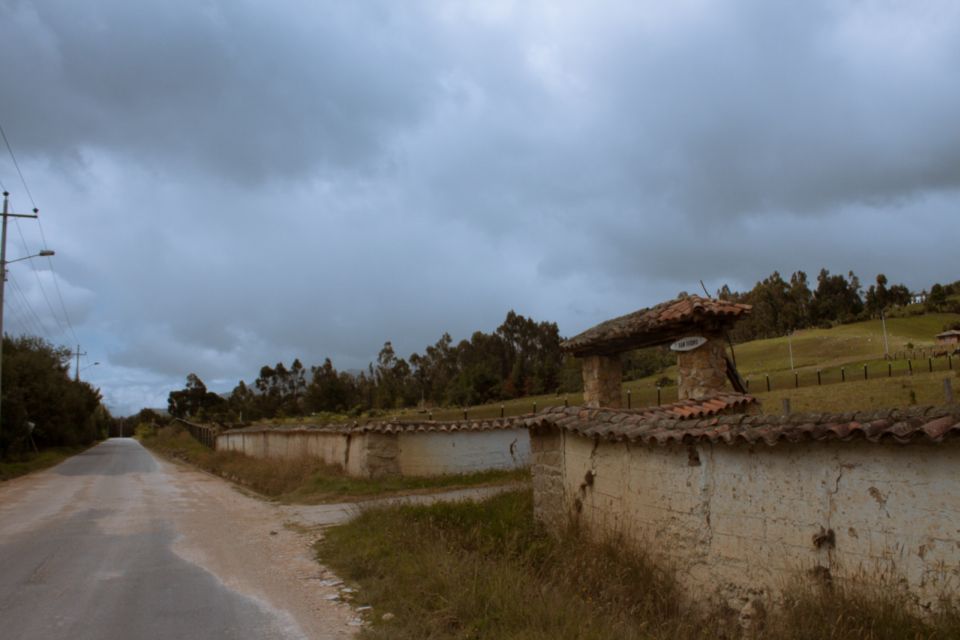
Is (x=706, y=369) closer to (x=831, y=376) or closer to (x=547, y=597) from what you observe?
(x=547, y=597)

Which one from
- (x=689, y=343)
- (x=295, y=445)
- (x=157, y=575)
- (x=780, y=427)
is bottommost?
(x=157, y=575)

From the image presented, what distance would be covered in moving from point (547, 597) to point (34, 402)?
39.1 m

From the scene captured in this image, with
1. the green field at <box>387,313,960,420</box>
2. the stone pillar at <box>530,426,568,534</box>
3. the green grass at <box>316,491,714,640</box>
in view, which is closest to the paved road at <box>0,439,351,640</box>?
the green grass at <box>316,491,714,640</box>

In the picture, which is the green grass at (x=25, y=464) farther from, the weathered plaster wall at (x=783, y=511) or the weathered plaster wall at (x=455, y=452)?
the weathered plaster wall at (x=783, y=511)

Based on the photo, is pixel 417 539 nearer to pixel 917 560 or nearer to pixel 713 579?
pixel 713 579

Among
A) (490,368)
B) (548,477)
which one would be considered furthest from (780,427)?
(490,368)

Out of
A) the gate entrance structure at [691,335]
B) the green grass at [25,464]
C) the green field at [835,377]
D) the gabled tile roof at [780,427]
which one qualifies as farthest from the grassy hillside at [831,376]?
the green grass at [25,464]

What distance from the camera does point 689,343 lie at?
1115 centimetres

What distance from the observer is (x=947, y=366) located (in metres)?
28.4

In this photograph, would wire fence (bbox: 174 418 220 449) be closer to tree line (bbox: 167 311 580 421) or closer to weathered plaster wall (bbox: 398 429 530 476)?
tree line (bbox: 167 311 580 421)

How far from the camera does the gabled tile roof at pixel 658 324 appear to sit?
10914mm

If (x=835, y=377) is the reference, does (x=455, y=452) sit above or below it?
below

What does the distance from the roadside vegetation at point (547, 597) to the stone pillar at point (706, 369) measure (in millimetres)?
3894

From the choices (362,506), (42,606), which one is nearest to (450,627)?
(42,606)
